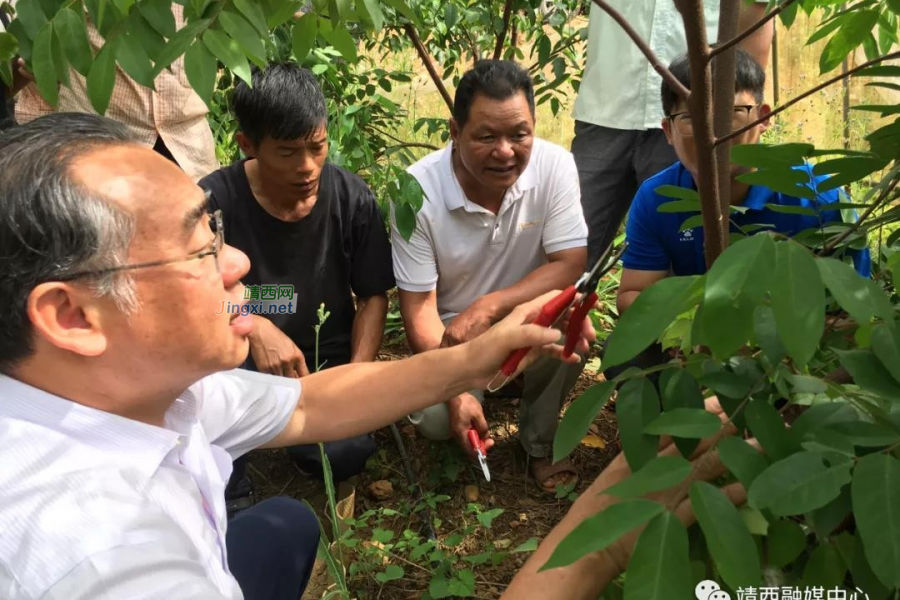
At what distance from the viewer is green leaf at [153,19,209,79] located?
1097mm

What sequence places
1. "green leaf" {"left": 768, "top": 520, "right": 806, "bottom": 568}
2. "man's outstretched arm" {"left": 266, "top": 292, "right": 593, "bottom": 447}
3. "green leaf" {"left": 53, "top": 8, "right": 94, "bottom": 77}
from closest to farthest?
"green leaf" {"left": 768, "top": 520, "right": 806, "bottom": 568} < "green leaf" {"left": 53, "top": 8, "right": 94, "bottom": 77} < "man's outstretched arm" {"left": 266, "top": 292, "right": 593, "bottom": 447}

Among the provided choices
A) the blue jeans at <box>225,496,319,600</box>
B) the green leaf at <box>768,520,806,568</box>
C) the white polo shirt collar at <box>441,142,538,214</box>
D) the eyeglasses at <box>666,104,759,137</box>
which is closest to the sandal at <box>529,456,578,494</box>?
the white polo shirt collar at <box>441,142,538,214</box>

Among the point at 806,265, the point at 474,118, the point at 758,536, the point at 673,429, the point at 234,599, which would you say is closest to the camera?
the point at 806,265

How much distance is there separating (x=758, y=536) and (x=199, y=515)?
75 centimetres

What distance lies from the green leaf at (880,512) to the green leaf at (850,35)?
826mm

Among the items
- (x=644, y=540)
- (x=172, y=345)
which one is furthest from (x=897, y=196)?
(x=172, y=345)

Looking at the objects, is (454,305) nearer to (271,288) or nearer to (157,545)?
(271,288)

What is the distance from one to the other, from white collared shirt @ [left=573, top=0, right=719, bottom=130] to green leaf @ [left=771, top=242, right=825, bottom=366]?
202cm

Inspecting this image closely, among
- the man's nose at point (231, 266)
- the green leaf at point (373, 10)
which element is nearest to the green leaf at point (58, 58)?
the man's nose at point (231, 266)

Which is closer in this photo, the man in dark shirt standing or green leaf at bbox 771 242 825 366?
green leaf at bbox 771 242 825 366

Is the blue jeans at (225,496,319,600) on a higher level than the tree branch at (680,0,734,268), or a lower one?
lower

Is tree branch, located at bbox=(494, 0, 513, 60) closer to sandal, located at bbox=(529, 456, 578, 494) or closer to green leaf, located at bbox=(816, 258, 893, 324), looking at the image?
sandal, located at bbox=(529, 456, 578, 494)

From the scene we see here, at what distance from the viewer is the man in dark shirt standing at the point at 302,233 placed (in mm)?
2270

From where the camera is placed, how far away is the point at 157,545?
976 mm
